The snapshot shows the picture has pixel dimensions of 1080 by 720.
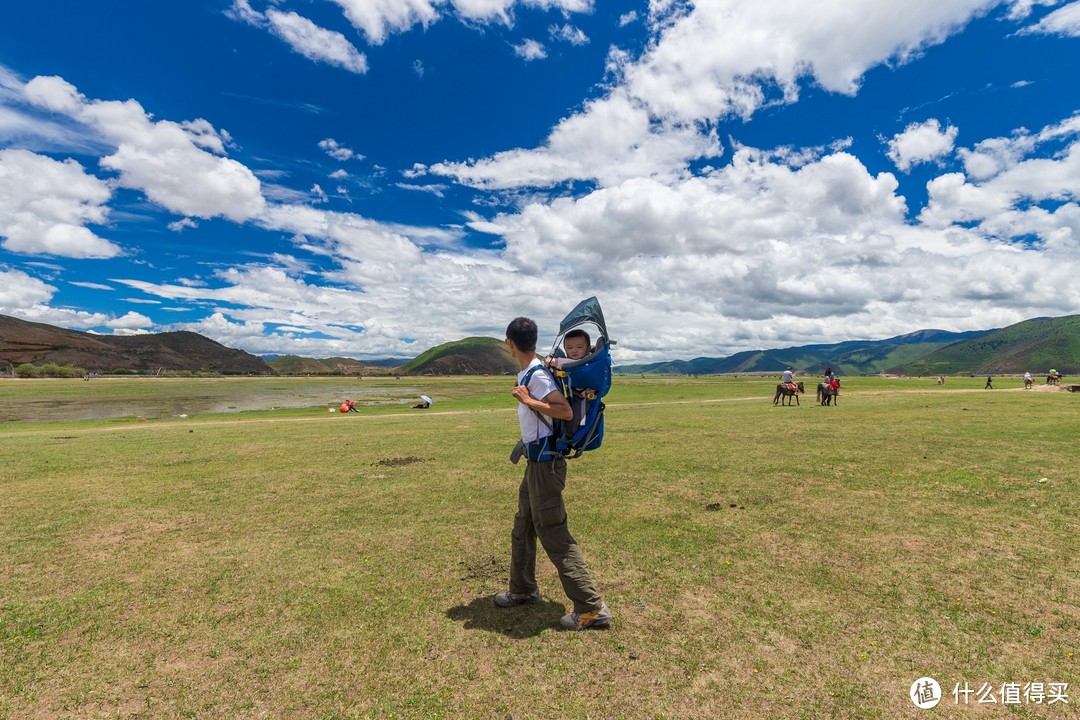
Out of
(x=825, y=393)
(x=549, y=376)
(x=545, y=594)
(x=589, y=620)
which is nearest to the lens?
(x=589, y=620)

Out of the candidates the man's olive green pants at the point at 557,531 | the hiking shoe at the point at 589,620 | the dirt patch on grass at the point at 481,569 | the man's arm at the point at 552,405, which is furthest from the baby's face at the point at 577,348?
the dirt patch on grass at the point at 481,569

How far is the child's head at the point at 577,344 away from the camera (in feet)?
19.4

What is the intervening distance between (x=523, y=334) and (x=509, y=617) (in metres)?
3.43

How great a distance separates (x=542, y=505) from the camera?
5.70 meters

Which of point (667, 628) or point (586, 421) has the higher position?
point (586, 421)

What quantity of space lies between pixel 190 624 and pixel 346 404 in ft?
133

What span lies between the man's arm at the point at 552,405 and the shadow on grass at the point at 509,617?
95.8 inches

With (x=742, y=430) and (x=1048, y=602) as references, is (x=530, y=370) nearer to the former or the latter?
(x=1048, y=602)

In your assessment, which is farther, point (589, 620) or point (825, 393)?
point (825, 393)

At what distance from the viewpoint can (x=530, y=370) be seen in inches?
228

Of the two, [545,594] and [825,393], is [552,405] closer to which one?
[545,594]

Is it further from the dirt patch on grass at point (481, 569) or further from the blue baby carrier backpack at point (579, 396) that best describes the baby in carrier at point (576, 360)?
the dirt patch on grass at point (481, 569)

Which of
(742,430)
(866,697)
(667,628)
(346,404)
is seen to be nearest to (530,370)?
(667,628)

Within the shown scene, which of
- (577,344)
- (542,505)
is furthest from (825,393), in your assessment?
(542,505)
